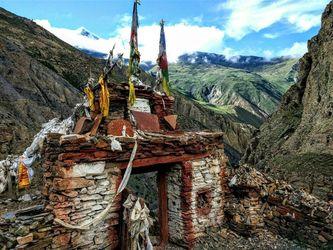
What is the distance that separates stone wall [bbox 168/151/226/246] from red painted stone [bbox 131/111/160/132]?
2.04m

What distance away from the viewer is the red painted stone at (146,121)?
477 inches

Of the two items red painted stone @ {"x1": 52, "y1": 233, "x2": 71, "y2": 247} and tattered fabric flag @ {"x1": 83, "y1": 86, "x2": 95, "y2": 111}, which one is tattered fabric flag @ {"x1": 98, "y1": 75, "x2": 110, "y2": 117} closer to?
tattered fabric flag @ {"x1": 83, "y1": 86, "x2": 95, "y2": 111}

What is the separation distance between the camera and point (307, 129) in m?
27.3

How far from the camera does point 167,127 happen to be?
13766 mm

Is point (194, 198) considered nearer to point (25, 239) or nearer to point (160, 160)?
point (160, 160)

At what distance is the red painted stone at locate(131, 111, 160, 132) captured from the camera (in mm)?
12117

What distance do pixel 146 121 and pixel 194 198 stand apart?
11.4 feet

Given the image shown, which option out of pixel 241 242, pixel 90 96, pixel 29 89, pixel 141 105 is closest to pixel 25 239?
pixel 90 96

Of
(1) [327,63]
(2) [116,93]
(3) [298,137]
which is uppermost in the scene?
(1) [327,63]

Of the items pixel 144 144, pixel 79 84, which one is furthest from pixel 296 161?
pixel 79 84

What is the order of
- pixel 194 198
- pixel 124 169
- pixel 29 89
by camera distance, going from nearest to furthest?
pixel 124 169 < pixel 194 198 < pixel 29 89

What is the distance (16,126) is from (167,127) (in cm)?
1267

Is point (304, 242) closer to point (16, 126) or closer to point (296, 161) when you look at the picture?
point (296, 161)

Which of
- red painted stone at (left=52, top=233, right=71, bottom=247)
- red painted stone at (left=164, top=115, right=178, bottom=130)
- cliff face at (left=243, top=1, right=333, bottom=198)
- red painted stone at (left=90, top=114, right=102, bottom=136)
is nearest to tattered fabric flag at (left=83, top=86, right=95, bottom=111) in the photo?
red painted stone at (left=90, top=114, right=102, bottom=136)
